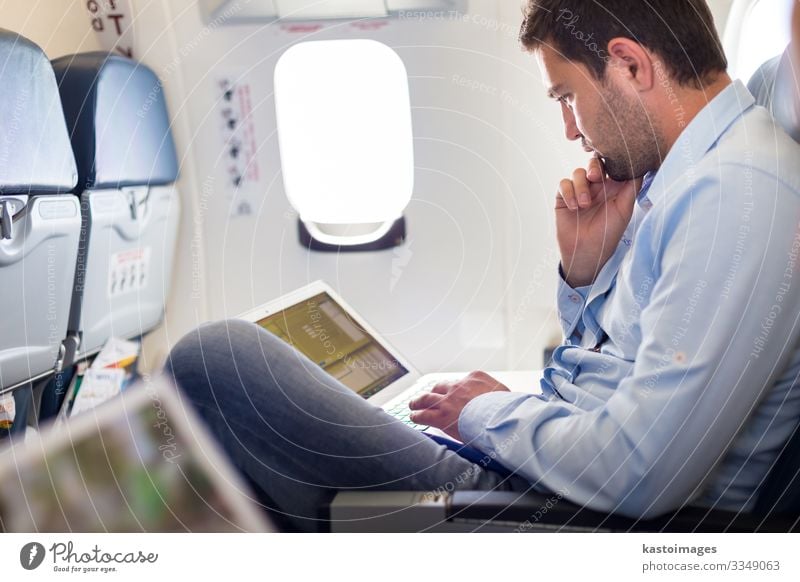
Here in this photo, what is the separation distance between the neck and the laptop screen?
0.47 m

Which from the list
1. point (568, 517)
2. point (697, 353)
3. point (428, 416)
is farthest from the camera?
point (428, 416)

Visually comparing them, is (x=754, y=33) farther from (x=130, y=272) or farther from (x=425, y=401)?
(x=130, y=272)

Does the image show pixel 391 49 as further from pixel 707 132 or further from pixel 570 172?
pixel 707 132

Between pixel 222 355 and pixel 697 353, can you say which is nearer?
pixel 697 353

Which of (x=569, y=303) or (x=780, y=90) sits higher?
(x=780, y=90)

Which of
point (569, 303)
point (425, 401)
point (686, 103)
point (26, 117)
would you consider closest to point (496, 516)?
point (425, 401)

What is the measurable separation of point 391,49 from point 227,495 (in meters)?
0.64

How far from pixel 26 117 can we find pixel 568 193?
2.37ft

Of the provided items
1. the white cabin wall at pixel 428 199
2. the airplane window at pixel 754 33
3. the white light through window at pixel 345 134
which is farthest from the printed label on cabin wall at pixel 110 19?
the airplane window at pixel 754 33

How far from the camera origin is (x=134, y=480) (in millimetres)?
1039

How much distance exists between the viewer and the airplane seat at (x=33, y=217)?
101 cm

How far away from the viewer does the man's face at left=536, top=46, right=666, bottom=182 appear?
0.93m

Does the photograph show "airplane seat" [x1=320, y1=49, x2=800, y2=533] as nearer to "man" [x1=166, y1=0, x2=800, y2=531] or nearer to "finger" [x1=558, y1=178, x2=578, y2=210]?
"man" [x1=166, y1=0, x2=800, y2=531]
